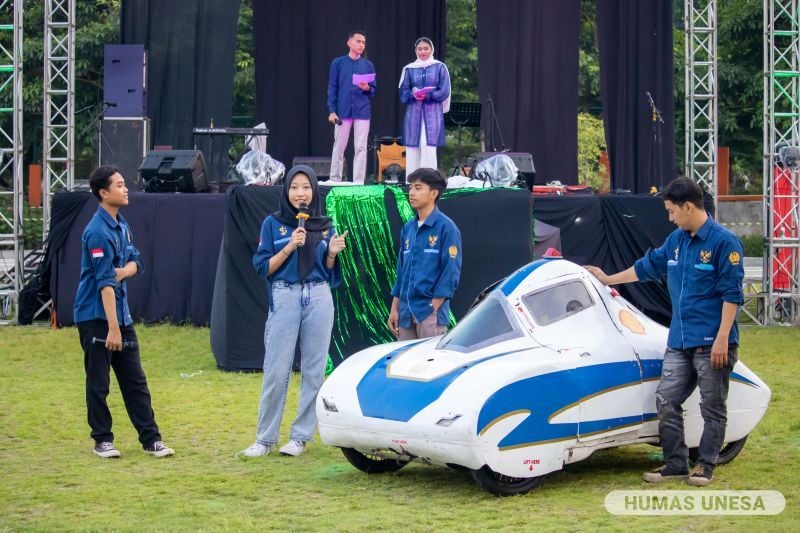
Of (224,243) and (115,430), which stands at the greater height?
(224,243)

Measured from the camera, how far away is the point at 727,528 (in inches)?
219

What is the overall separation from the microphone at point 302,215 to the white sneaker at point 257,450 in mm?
1365

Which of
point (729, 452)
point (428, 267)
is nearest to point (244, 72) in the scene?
point (428, 267)

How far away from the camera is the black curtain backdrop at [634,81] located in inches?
684

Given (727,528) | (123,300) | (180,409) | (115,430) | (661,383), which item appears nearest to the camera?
(727,528)

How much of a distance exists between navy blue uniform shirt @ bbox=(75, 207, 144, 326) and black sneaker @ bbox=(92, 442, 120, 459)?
0.77 m

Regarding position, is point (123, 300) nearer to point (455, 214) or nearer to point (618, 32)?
point (455, 214)

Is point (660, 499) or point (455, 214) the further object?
point (455, 214)

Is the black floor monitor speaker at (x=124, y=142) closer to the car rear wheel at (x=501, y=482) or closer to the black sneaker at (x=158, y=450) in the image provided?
the black sneaker at (x=158, y=450)

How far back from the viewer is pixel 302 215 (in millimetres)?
7121

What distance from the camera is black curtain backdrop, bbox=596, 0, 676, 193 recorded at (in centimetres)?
1738

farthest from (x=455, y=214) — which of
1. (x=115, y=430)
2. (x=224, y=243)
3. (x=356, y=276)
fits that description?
(x=115, y=430)

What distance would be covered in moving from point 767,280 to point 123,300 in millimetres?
9813

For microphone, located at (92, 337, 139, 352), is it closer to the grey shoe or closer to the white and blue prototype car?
the grey shoe
